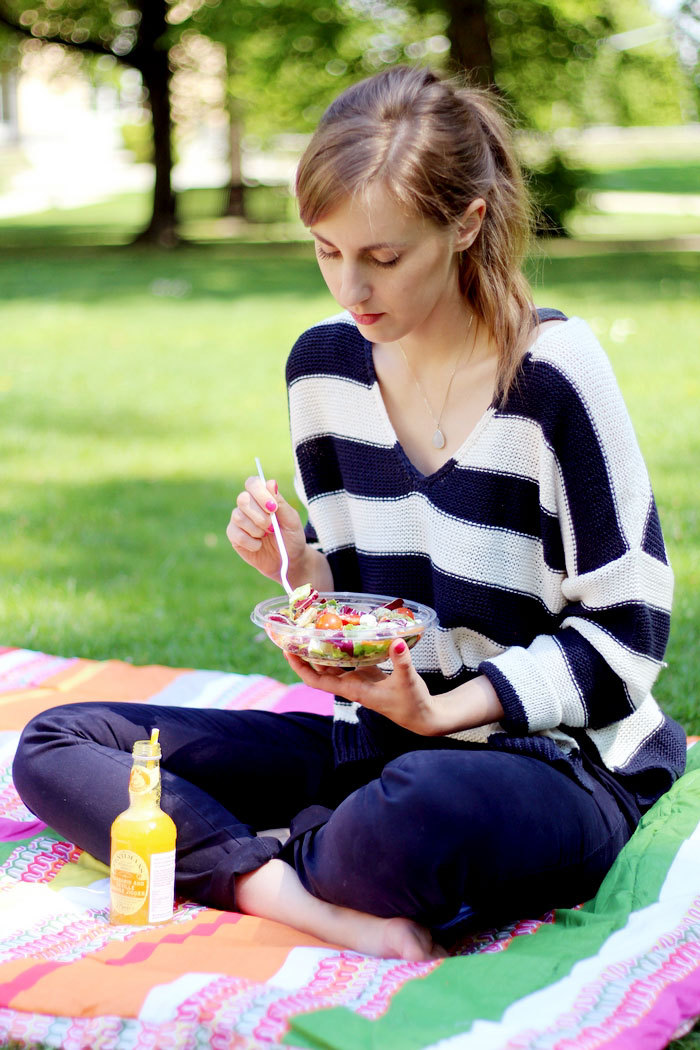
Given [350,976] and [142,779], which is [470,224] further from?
[350,976]

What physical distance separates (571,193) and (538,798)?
1883 centimetres

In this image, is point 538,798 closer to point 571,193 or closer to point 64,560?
point 64,560

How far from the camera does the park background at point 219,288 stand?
4750 millimetres

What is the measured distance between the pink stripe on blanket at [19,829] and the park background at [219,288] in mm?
1287

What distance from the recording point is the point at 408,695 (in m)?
2.15

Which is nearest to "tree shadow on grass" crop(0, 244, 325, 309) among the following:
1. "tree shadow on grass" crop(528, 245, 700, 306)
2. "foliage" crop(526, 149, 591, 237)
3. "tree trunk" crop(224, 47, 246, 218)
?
"tree shadow on grass" crop(528, 245, 700, 306)

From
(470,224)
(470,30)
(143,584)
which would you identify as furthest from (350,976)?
(470,30)

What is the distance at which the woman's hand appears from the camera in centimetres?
213

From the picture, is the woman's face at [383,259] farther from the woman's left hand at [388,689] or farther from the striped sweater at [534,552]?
the woman's left hand at [388,689]

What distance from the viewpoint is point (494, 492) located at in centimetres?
242

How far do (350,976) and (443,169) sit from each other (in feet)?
4.62

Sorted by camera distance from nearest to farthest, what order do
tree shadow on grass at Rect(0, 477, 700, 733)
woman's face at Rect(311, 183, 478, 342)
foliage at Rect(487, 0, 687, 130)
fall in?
woman's face at Rect(311, 183, 478, 342), tree shadow on grass at Rect(0, 477, 700, 733), foliage at Rect(487, 0, 687, 130)

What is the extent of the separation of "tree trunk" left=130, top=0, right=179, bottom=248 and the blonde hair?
59.6 feet

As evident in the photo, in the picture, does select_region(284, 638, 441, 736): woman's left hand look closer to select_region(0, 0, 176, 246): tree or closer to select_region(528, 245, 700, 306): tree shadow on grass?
select_region(528, 245, 700, 306): tree shadow on grass
